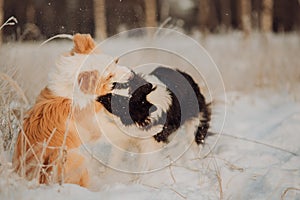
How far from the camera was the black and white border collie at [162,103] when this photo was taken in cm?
288

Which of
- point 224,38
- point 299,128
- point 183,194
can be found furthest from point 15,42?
point 224,38

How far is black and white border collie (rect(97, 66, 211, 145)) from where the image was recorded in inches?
113

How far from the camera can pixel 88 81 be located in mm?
2689

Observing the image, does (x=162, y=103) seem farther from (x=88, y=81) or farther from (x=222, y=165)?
(x=88, y=81)

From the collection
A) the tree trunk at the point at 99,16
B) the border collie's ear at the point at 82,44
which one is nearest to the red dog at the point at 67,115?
the border collie's ear at the point at 82,44

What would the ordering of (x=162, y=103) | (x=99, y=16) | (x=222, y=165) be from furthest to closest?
(x=99, y=16) → (x=162, y=103) → (x=222, y=165)

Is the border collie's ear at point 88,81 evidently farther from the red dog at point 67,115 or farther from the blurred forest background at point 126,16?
the blurred forest background at point 126,16

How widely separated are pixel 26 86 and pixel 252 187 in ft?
7.36

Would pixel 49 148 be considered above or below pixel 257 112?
above

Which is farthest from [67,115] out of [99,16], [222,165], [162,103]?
[99,16]

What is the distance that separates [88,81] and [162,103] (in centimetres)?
83

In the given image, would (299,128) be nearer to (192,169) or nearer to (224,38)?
(192,169)

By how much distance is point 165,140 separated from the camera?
3.49 metres

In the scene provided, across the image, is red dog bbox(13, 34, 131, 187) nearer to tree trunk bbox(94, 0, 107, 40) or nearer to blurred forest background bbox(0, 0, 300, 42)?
blurred forest background bbox(0, 0, 300, 42)
